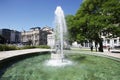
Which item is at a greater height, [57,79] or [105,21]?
[105,21]

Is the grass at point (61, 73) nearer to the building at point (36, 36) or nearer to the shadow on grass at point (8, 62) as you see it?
the shadow on grass at point (8, 62)

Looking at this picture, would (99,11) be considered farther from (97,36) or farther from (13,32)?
(13,32)

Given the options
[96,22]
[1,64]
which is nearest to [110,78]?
[1,64]

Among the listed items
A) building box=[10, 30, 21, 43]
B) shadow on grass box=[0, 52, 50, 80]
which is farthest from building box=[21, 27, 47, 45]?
shadow on grass box=[0, 52, 50, 80]

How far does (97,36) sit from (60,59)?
15551 mm

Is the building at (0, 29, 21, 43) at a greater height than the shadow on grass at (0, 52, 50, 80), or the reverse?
the building at (0, 29, 21, 43)

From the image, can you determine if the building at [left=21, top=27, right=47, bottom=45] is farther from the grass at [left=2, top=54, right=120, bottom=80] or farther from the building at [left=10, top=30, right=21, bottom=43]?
the grass at [left=2, top=54, right=120, bottom=80]

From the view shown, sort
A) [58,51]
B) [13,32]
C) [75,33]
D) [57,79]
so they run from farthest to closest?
[13,32]
[75,33]
[58,51]
[57,79]

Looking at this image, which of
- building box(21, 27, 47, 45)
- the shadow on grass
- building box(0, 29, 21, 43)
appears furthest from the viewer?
building box(0, 29, 21, 43)

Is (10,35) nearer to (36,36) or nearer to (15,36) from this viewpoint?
(15,36)

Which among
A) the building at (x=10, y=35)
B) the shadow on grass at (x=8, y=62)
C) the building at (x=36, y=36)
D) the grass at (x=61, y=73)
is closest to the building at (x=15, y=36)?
the building at (x=10, y=35)

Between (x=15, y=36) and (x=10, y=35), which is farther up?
(x=10, y=35)

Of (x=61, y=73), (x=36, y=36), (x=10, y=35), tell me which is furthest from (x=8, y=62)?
(x=10, y=35)

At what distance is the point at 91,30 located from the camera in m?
31.1
